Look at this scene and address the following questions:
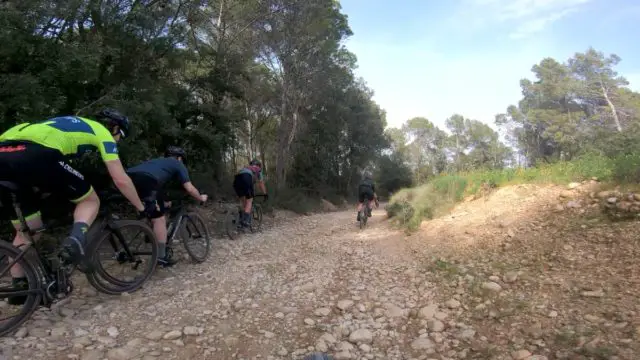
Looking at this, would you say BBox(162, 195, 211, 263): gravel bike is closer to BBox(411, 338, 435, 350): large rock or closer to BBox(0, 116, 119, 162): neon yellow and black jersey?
BBox(0, 116, 119, 162): neon yellow and black jersey

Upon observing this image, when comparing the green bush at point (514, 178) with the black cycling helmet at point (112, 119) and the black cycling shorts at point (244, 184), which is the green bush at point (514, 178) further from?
the black cycling helmet at point (112, 119)

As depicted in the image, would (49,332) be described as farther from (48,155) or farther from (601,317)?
(601,317)

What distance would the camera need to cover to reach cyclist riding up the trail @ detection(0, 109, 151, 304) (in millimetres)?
2900

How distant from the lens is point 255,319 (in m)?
3.32

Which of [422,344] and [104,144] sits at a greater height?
[104,144]

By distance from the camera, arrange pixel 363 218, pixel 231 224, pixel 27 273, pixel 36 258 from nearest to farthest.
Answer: pixel 27 273, pixel 36 258, pixel 231 224, pixel 363 218

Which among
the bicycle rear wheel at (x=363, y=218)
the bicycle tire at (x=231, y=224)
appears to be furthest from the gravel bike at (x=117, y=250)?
the bicycle rear wheel at (x=363, y=218)

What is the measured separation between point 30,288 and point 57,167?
3.46ft

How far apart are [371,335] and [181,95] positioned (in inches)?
336

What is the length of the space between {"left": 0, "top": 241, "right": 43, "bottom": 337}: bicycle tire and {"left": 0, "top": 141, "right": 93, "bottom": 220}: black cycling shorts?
409 millimetres

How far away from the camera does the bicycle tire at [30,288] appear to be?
2.81m

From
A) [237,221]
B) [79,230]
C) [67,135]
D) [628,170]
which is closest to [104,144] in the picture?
[67,135]

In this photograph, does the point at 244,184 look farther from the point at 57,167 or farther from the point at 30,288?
the point at 30,288

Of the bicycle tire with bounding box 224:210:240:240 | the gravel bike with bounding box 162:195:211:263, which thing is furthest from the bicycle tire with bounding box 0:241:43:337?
the bicycle tire with bounding box 224:210:240:240
